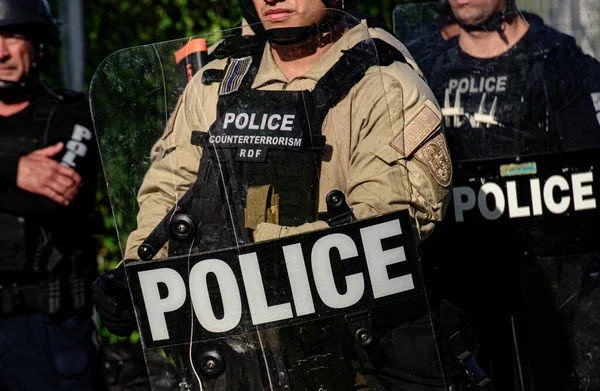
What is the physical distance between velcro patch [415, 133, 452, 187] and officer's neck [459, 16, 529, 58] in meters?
1.21

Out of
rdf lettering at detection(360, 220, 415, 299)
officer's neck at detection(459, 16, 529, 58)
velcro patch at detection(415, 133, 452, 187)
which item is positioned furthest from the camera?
officer's neck at detection(459, 16, 529, 58)

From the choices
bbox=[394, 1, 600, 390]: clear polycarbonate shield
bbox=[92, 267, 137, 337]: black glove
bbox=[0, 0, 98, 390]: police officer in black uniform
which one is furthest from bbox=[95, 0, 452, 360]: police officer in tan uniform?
bbox=[0, 0, 98, 390]: police officer in black uniform

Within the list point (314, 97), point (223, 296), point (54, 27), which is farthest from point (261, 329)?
point (54, 27)

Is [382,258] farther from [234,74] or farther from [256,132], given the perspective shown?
[234,74]

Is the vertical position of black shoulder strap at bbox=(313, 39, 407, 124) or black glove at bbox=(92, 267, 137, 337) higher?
black shoulder strap at bbox=(313, 39, 407, 124)

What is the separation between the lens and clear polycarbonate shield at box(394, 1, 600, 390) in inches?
147

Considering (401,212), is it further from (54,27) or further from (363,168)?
(54,27)

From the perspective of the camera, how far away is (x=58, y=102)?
449 cm

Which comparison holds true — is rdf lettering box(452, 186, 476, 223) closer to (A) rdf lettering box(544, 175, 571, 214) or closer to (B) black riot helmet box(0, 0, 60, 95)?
(A) rdf lettering box(544, 175, 571, 214)

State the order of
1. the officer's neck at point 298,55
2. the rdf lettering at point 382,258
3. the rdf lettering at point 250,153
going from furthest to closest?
the officer's neck at point 298,55 → the rdf lettering at point 250,153 → the rdf lettering at point 382,258

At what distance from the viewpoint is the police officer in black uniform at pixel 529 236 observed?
12.2 feet

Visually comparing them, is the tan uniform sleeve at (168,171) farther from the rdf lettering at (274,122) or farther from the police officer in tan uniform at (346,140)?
the rdf lettering at (274,122)

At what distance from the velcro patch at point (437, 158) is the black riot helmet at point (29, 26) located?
2.24 meters

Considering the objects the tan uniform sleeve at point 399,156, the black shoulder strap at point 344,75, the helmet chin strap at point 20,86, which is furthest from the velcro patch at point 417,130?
the helmet chin strap at point 20,86
